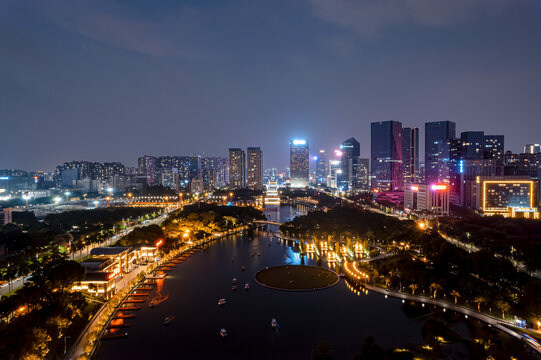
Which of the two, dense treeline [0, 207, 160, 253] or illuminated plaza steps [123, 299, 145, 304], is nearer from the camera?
illuminated plaza steps [123, 299, 145, 304]

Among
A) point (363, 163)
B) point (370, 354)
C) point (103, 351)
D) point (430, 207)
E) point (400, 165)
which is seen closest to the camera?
point (370, 354)

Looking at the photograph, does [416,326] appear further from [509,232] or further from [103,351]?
[509,232]

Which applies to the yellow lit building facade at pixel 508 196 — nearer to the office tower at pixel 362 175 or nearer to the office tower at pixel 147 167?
the office tower at pixel 362 175

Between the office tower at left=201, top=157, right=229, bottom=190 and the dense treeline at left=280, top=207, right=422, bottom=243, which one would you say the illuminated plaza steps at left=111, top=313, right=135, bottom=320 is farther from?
the office tower at left=201, top=157, right=229, bottom=190

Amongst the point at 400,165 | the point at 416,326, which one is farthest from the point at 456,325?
the point at 400,165

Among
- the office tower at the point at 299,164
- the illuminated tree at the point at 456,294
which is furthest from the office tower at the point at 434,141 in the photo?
the illuminated tree at the point at 456,294

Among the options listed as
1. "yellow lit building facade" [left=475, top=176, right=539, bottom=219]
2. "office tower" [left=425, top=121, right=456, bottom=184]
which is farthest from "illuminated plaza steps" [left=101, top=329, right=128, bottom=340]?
"office tower" [left=425, top=121, right=456, bottom=184]
